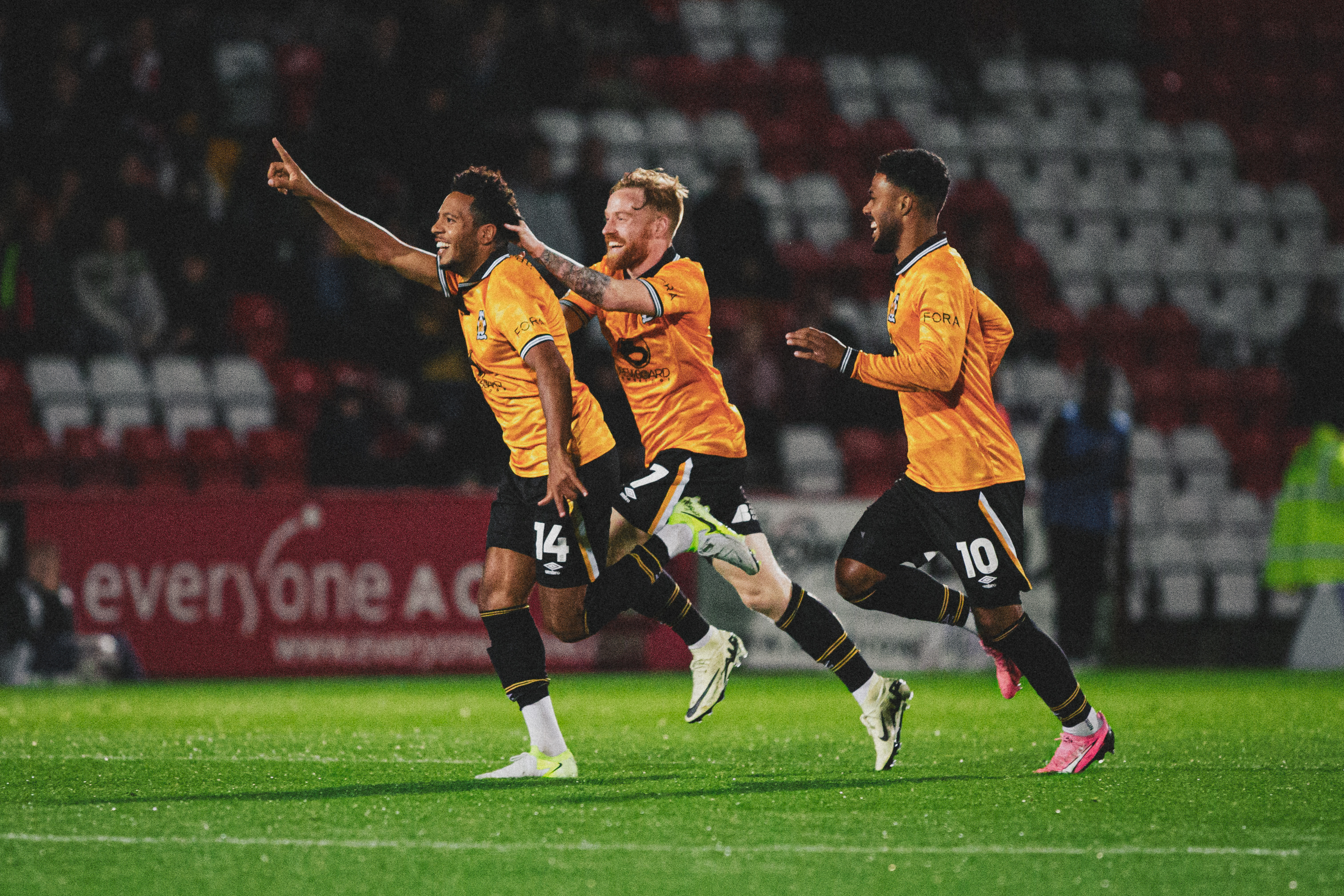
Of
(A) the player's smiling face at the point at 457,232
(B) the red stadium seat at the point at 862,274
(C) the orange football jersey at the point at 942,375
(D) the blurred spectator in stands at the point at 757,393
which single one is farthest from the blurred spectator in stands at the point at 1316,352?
(A) the player's smiling face at the point at 457,232

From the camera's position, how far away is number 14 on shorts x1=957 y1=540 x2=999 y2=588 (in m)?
6.50

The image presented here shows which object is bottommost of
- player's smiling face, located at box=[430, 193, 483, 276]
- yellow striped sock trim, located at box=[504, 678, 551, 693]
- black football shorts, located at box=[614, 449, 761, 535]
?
yellow striped sock trim, located at box=[504, 678, 551, 693]

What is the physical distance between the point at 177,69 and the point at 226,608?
5088 millimetres

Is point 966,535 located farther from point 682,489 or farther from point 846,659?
point 682,489

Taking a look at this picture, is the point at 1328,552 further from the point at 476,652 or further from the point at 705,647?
the point at 705,647

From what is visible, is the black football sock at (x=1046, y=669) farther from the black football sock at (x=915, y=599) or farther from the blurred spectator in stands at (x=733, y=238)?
the blurred spectator in stands at (x=733, y=238)

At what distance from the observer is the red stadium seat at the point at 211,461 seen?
1304 centimetres

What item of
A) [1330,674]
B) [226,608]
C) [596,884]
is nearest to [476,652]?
[226,608]

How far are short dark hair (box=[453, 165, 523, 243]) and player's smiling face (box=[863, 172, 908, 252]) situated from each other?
1.32 metres

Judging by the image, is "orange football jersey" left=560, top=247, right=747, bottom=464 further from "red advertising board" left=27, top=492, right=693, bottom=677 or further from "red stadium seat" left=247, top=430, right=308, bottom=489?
"red stadium seat" left=247, top=430, right=308, bottom=489

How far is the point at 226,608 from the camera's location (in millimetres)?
12227

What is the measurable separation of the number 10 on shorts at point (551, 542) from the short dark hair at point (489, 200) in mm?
1063

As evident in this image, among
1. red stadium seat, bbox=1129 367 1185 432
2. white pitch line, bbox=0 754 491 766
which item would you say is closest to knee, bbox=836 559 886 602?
white pitch line, bbox=0 754 491 766

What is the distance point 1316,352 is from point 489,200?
11.3 m
